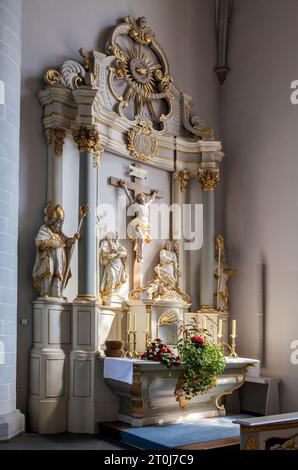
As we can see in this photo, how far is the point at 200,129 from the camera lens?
11.0 metres

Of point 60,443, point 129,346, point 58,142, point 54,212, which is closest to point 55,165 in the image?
point 58,142

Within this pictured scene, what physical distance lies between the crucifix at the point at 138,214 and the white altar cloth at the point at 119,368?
1754 mm

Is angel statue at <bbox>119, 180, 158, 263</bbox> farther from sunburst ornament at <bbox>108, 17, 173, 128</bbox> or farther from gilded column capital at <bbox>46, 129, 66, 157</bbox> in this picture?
sunburst ornament at <bbox>108, 17, 173, 128</bbox>

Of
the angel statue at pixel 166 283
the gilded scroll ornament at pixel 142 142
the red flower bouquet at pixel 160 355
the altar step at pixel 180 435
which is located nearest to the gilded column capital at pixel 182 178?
the gilded scroll ornament at pixel 142 142

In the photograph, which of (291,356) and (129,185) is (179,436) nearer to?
(291,356)

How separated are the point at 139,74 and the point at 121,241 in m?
A: 2.73

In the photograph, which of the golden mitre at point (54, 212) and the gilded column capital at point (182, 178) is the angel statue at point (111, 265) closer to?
the golden mitre at point (54, 212)

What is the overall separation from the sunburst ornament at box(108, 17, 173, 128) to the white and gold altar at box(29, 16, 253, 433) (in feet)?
0.07

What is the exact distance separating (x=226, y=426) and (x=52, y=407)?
2.27 m

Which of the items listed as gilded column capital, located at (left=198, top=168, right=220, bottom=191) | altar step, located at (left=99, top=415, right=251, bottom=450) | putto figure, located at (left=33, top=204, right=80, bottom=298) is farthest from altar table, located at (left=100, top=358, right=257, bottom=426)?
gilded column capital, located at (left=198, top=168, right=220, bottom=191)

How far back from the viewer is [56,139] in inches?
358

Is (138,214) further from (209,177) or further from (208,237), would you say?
(209,177)

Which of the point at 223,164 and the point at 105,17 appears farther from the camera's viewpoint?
the point at 223,164

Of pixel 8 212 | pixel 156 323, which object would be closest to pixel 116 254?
pixel 156 323
